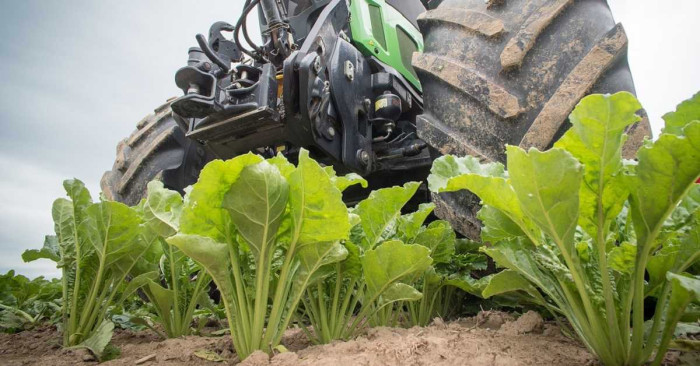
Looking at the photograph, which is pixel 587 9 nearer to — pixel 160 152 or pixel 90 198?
pixel 90 198

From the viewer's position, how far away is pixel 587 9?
131cm

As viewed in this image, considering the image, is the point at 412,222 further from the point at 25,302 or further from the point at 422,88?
the point at 25,302

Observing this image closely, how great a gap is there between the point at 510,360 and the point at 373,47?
5.16 feet

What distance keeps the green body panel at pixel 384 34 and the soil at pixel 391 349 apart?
4.22ft

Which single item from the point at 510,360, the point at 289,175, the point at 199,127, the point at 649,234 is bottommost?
the point at 510,360

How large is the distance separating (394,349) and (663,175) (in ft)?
1.44

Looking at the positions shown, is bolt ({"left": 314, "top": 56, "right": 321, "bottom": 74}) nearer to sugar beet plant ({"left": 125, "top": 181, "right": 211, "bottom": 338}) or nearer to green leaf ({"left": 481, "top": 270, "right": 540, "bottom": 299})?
→ sugar beet plant ({"left": 125, "top": 181, "right": 211, "bottom": 338})

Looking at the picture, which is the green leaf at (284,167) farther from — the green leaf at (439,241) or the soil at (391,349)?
the green leaf at (439,241)

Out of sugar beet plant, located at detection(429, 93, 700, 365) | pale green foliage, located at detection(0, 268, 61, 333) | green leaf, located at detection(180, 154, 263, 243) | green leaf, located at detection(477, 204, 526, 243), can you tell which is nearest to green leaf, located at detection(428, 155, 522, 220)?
sugar beet plant, located at detection(429, 93, 700, 365)

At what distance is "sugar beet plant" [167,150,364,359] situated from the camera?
28.4 inches

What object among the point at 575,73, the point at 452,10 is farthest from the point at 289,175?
the point at 452,10

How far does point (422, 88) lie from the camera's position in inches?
57.3

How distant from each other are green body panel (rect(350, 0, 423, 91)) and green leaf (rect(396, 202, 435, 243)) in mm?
1090

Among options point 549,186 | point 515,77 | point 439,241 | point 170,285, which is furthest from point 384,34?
point 549,186
